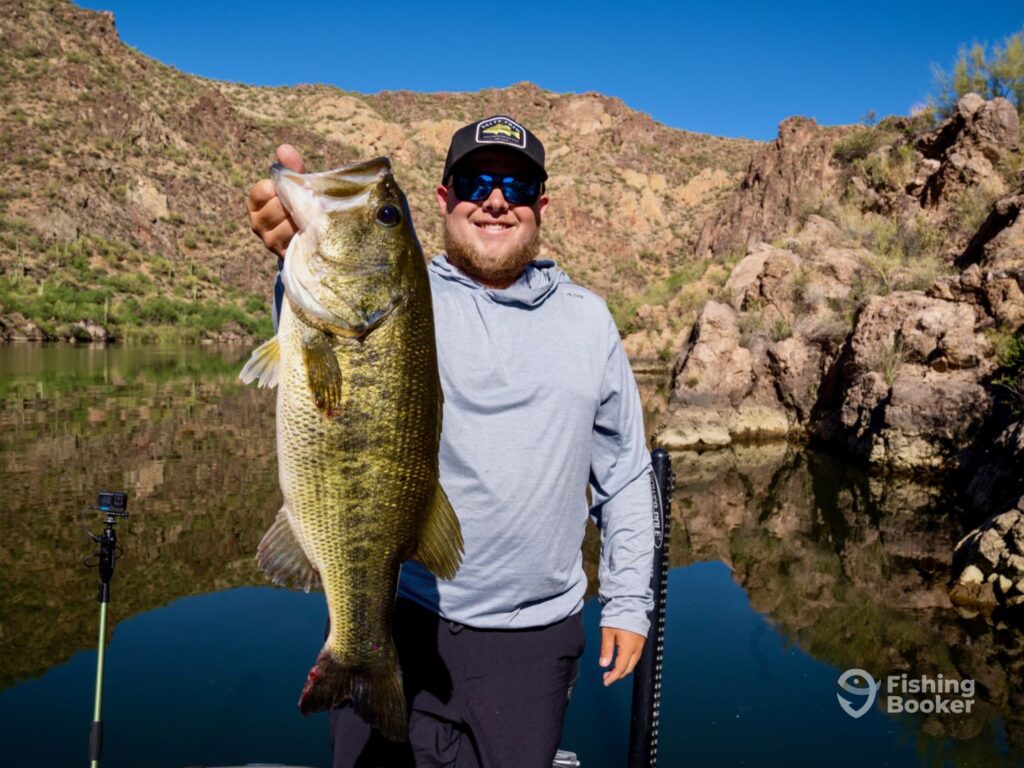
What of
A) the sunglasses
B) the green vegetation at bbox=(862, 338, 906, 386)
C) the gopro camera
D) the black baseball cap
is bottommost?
the gopro camera

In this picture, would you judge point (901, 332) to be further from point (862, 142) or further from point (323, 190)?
point (862, 142)

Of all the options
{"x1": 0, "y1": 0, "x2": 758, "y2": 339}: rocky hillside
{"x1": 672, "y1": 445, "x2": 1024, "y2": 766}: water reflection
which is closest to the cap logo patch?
{"x1": 672, "y1": 445, "x2": 1024, "y2": 766}: water reflection

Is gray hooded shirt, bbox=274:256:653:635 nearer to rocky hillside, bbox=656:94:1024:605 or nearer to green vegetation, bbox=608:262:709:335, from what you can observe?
rocky hillside, bbox=656:94:1024:605

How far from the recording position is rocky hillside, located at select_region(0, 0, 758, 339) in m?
57.5

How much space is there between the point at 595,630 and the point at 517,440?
5.62 metres

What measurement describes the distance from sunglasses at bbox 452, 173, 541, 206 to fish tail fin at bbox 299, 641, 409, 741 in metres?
1.43

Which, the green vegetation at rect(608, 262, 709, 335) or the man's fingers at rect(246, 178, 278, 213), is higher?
the green vegetation at rect(608, 262, 709, 335)

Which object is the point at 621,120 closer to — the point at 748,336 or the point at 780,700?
the point at 748,336

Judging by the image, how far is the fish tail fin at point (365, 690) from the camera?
197cm

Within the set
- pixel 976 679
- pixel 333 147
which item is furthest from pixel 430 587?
pixel 333 147

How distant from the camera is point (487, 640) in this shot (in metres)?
2.28

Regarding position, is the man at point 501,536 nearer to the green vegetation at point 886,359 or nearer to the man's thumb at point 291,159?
the man's thumb at point 291,159

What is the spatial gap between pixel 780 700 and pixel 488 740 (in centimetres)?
461

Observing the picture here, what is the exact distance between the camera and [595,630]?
290 inches
